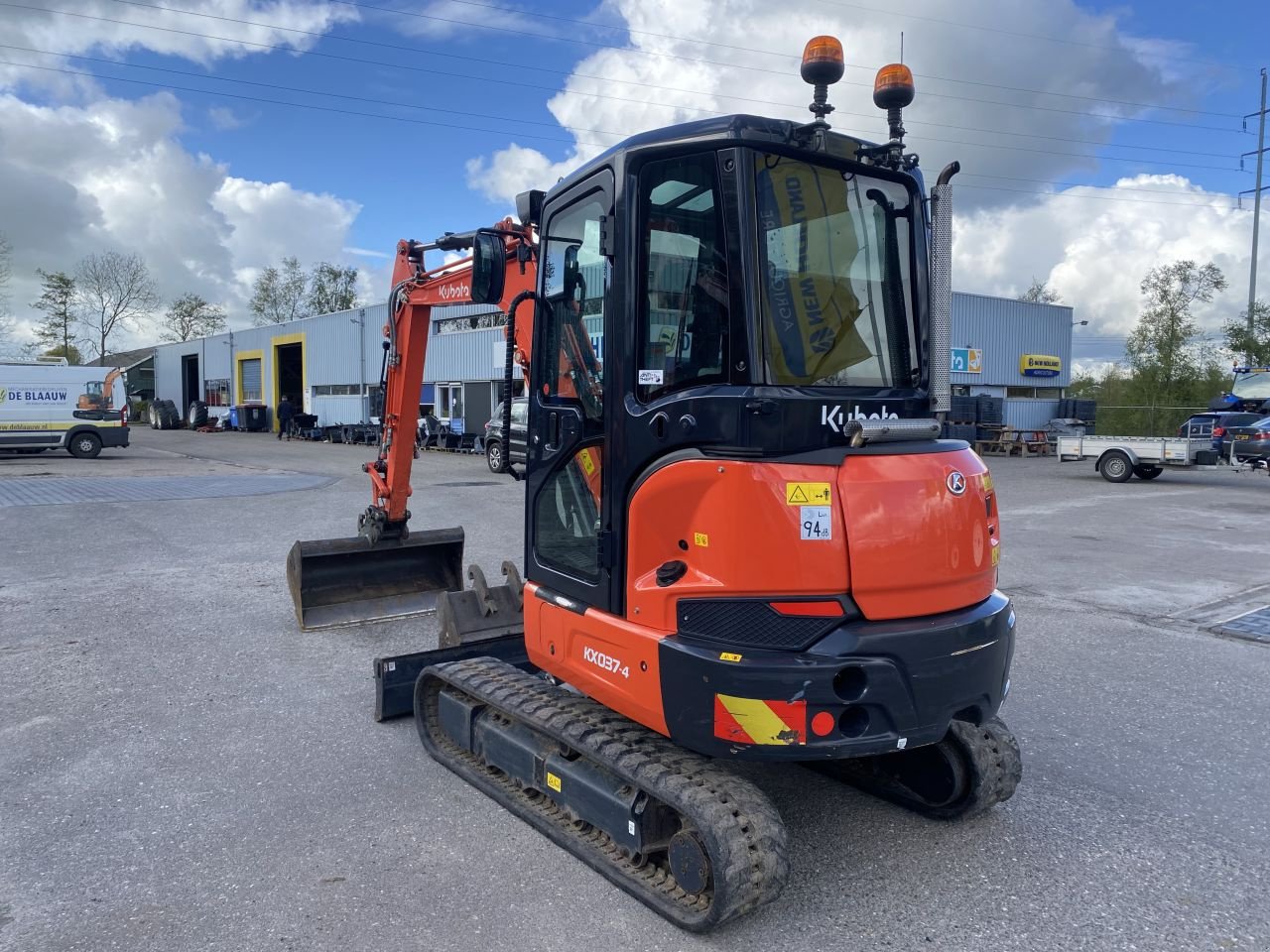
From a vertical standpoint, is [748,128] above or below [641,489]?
above

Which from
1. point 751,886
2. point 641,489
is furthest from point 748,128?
point 751,886

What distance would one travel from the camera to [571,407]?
3.83 m

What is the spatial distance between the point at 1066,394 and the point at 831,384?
124 ft

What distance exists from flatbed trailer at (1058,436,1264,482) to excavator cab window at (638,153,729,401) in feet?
65.3

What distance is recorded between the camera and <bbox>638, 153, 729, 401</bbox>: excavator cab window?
10.7 ft

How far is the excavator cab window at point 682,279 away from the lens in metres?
3.26

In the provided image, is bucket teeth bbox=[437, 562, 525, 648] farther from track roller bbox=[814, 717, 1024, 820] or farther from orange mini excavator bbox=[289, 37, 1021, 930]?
track roller bbox=[814, 717, 1024, 820]

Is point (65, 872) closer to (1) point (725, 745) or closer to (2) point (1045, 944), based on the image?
(1) point (725, 745)

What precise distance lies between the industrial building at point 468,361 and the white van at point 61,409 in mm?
7379

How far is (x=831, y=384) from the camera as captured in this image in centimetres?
331

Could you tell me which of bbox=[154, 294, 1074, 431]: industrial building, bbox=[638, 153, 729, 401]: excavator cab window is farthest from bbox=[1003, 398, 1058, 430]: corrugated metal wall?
bbox=[638, 153, 729, 401]: excavator cab window

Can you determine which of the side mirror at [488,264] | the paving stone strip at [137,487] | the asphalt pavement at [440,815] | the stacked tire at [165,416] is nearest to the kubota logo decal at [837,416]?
the asphalt pavement at [440,815]

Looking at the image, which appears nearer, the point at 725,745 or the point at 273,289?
the point at 725,745

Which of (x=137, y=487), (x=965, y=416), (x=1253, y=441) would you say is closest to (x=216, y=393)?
(x=137, y=487)
